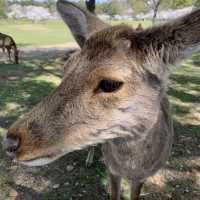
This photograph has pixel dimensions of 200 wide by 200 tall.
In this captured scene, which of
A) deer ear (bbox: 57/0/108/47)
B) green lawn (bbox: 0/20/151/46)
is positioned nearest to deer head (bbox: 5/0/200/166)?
deer ear (bbox: 57/0/108/47)

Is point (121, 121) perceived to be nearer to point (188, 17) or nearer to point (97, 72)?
point (97, 72)

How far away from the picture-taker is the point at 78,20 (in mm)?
3004

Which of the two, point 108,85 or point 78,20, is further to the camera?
point 78,20

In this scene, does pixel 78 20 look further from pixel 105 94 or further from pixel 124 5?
pixel 124 5

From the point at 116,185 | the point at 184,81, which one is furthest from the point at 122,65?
the point at 184,81

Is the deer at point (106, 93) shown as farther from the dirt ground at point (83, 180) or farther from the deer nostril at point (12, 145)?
the dirt ground at point (83, 180)

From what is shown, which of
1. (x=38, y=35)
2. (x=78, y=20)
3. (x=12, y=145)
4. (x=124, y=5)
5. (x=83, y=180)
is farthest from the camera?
(x=124, y=5)

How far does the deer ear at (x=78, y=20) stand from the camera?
2.91 metres

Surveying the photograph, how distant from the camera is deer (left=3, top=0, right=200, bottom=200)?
2.09 meters

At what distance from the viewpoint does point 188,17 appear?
2.01 m

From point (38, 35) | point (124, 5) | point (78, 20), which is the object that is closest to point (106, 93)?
point (78, 20)

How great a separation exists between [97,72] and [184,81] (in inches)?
357

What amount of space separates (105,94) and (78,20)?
114cm

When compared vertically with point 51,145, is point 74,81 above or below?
above
